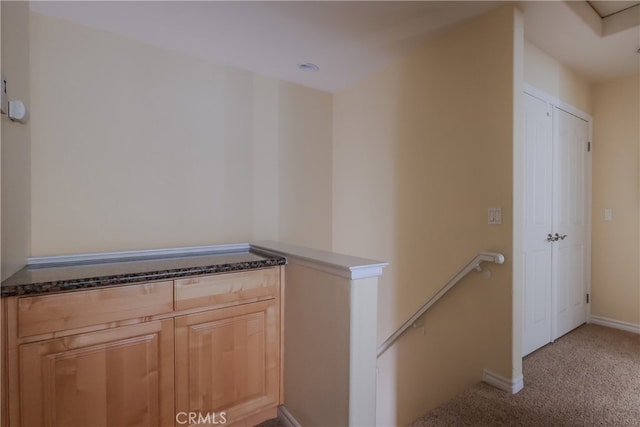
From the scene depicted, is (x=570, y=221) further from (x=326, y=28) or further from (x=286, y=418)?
(x=286, y=418)

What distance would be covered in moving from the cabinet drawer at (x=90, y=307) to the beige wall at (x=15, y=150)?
10.5 inches

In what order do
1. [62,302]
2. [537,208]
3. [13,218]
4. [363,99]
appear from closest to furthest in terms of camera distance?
[62,302] → [13,218] → [537,208] → [363,99]

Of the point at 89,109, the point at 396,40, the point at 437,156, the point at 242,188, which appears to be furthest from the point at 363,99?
the point at 89,109

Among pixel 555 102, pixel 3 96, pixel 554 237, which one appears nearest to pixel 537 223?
pixel 554 237

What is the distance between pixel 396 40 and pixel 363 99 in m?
→ 0.78

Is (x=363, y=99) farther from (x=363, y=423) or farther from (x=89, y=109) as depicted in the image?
(x=363, y=423)

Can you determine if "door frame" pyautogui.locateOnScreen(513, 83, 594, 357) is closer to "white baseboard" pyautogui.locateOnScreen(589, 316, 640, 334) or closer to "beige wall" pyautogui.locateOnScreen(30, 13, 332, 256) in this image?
"white baseboard" pyautogui.locateOnScreen(589, 316, 640, 334)

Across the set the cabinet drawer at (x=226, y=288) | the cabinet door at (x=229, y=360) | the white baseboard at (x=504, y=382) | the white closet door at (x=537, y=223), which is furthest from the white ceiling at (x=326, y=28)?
the white baseboard at (x=504, y=382)

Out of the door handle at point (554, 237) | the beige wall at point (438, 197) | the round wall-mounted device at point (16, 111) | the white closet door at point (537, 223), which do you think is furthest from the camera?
the door handle at point (554, 237)

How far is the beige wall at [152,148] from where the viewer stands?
196 centimetres

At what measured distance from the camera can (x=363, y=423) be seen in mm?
1411

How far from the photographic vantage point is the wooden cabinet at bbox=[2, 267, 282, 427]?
1.28 meters

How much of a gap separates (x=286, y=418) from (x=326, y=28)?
2.49m

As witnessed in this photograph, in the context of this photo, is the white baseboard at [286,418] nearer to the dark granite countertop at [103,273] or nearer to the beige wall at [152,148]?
the dark granite countertop at [103,273]
